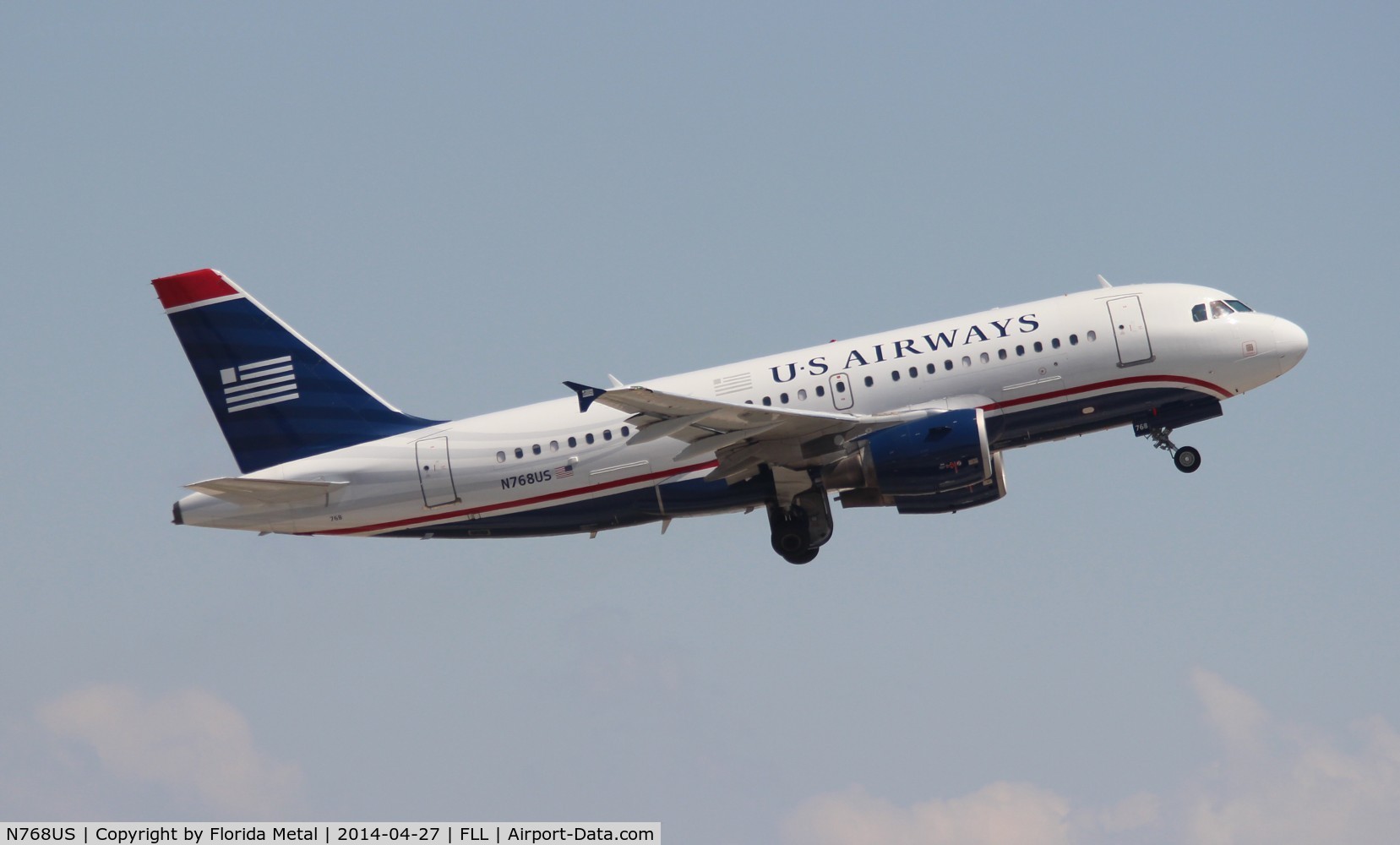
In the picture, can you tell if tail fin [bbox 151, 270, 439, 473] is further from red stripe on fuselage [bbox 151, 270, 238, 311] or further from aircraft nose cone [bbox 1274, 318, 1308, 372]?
aircraft nose cone [bbox 1274, 318, 1308, 372]

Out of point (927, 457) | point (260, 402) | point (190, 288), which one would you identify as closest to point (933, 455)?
point (927, 457)

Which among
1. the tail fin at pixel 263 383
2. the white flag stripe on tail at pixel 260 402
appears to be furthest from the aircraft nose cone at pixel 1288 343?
the white flag stripe on tail at pixel 260 402

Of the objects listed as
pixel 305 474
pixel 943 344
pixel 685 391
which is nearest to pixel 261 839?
pixel 305 474

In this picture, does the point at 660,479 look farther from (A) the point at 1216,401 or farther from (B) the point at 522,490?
(A) the point at 1216,401

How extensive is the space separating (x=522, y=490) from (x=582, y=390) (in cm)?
723

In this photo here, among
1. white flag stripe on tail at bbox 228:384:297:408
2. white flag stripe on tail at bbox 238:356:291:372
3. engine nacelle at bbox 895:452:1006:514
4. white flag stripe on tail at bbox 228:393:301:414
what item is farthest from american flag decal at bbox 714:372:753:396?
white flag stripe on tail at bbox 238:356:291:372

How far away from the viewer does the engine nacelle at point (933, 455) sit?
153 feet

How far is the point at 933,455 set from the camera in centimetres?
4669

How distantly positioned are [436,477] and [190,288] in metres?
9.37

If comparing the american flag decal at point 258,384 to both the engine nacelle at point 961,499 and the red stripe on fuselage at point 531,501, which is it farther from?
the engine nacelle at point 961,499

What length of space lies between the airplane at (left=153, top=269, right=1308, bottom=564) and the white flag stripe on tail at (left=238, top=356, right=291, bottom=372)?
4.40 feet

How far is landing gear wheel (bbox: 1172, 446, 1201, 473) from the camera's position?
4994cm

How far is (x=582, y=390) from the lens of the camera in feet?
141

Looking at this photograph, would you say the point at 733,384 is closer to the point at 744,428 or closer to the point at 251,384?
the point at 744,428
